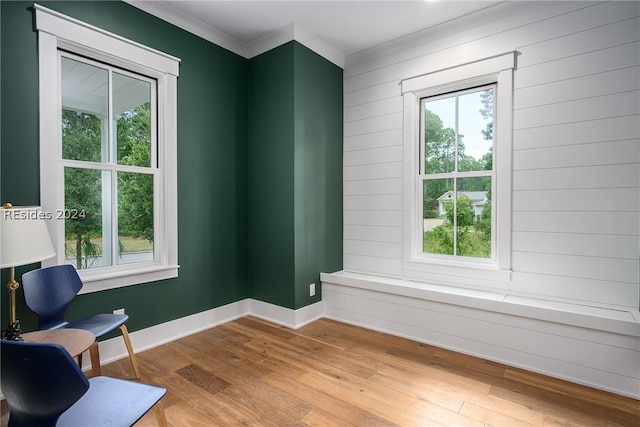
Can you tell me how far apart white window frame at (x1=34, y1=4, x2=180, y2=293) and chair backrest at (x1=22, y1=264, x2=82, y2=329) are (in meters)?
0.19

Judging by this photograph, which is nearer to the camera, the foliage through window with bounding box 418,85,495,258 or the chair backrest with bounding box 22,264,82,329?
the chair backrest with bounding box 22,264,82,329

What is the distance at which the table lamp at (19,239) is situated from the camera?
150cm

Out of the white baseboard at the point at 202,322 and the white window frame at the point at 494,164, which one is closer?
the white baseboard at the point at 202,322

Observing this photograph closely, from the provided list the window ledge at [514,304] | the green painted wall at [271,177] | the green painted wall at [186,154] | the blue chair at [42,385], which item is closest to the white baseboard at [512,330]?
the window ledge at [514,304]

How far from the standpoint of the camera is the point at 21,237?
155cm

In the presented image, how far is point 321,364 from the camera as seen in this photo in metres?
2.49

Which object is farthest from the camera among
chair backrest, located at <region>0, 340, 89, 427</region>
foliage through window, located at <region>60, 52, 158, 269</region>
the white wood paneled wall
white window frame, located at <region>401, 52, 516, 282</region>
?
white window frame, located at <region>401, 52, 516, 282</region>

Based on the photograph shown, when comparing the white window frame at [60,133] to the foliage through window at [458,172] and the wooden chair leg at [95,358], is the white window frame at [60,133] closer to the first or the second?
the wooden chair leg at [95,358]

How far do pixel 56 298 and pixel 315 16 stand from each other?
2.98 metres

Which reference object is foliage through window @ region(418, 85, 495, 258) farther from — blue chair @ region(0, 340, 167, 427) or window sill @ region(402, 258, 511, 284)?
blue chair @ region(0, 340, 167, 427)

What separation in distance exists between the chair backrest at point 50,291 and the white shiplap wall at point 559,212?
2.38m

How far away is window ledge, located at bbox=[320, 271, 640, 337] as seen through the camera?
6.98 ft

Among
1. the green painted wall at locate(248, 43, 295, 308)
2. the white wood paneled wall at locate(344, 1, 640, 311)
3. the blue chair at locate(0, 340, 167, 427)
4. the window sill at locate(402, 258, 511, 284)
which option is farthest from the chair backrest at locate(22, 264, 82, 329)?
the white wood paneled wall at locate(344, 1, 640, 311)

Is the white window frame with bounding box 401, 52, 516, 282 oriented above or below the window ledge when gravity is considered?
above
